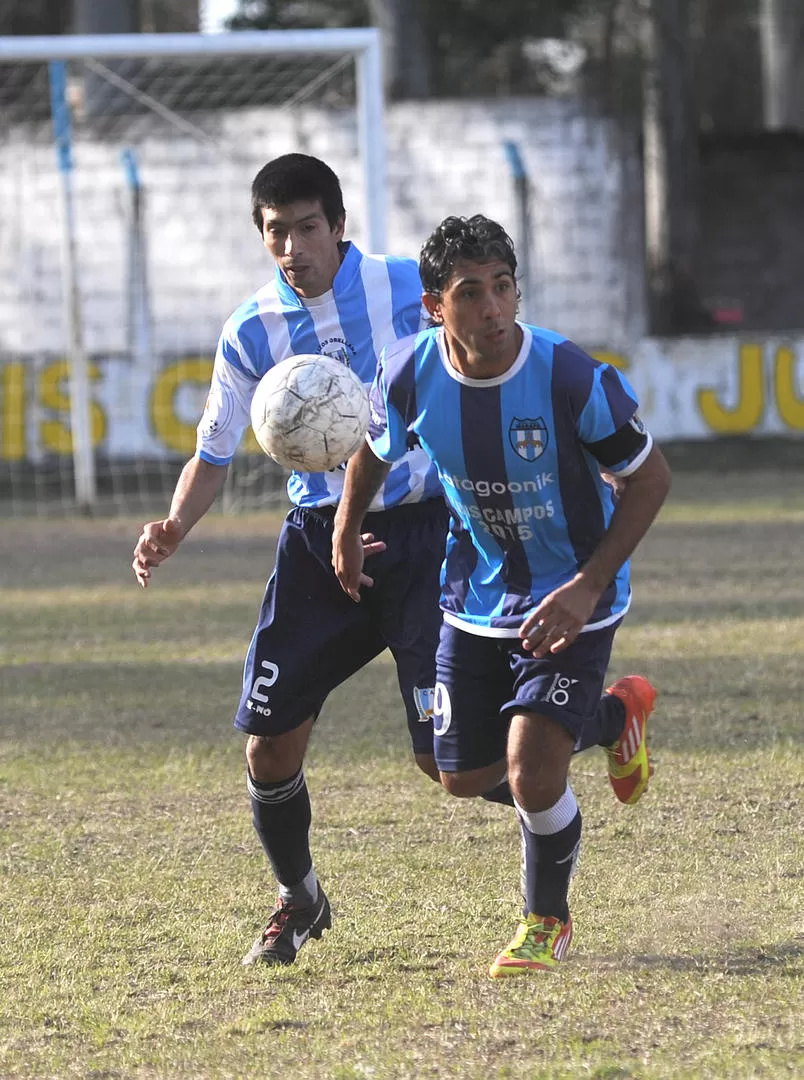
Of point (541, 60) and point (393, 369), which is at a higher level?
point (541, 60)

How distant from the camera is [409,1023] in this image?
3766 millimetres

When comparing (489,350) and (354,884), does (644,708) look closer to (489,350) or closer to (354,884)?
(354,884)

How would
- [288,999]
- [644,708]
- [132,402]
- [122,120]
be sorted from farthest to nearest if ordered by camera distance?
[122,120] → [132,402] → [644,708] → [288,999]

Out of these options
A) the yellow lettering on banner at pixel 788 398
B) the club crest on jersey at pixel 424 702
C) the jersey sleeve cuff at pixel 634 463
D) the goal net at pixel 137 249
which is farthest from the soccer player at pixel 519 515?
the yellow lettering on banner at pixel 788 398

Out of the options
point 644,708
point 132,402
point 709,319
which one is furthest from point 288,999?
point 709,319

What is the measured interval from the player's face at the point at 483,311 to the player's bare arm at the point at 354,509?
1.44 feet

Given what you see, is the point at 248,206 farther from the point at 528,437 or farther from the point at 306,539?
the point at 528,437

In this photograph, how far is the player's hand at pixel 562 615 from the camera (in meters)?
3.92

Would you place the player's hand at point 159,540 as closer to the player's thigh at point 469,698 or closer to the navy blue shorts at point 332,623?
the navy blue shorts at point 332,623

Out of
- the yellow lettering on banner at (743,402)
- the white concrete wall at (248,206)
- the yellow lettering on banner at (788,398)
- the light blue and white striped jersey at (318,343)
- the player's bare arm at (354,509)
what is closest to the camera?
the player's bare arm at (354,509)

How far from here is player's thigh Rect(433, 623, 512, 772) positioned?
13.9 feet

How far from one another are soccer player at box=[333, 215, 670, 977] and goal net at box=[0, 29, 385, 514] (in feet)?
38.0

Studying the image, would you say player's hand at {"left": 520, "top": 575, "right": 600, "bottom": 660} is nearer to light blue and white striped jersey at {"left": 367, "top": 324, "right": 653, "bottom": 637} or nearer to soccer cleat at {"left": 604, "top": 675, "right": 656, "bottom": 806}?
light blue and white striped jersey at {"left": 367, "top": 324, "right": 653, "bottom": 637}

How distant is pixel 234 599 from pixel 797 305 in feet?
62.9
